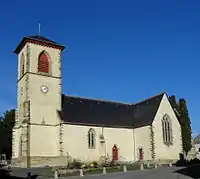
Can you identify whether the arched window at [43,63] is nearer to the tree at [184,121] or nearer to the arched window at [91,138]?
the arched window at [91,138]

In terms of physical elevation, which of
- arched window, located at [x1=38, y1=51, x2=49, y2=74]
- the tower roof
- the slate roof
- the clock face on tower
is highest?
the tower roof

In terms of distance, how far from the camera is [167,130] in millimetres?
40969

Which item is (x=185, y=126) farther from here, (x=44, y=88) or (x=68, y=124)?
(x=44, y=88)

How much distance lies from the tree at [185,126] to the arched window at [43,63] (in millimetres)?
23256

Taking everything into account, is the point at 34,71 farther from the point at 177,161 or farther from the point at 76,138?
the point at 177,161

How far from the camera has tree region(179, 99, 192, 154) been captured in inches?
1878

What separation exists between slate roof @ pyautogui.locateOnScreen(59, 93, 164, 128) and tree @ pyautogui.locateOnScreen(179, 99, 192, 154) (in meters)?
8.90

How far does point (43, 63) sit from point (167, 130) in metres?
17.8

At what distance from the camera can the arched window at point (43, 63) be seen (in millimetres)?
38469

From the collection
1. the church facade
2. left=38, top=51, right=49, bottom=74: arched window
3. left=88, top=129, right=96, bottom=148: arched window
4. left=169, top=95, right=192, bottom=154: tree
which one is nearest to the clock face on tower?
the church facade

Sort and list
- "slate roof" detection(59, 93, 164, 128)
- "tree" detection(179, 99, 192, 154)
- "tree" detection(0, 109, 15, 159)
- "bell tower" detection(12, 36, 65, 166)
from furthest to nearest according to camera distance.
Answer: "tree" detection(0, 109, 15, 159) → "tree" detection(179, 99, 192, 154) → "slate roof" detection(59, 93, 164, 128) → "bell tower" detection(12, 36, 65, 166)

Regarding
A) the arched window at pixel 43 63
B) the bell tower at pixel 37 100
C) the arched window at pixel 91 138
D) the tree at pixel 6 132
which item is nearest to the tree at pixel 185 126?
the arched window at pixel 91 138

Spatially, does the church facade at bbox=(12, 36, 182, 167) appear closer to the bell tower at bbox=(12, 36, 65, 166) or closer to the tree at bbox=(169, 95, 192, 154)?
the bell tower at bbox=(12, 36, 65, 166)

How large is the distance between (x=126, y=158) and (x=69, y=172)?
47.7 feet
